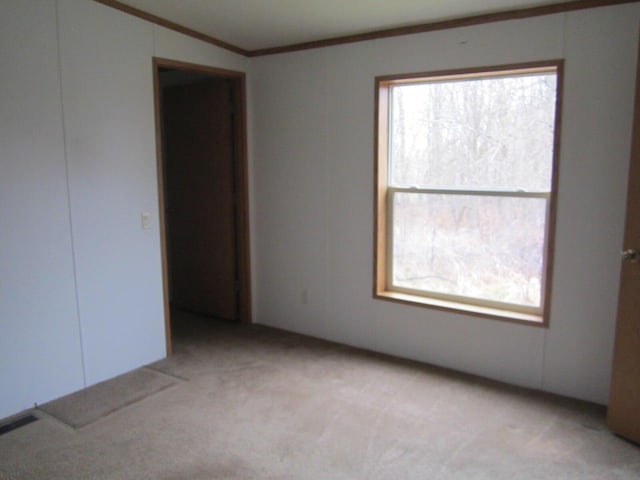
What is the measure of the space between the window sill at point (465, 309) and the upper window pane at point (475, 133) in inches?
32.7

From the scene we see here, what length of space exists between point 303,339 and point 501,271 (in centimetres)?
169

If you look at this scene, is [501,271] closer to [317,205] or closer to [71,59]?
[317,205]

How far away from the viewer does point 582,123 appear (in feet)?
9.47

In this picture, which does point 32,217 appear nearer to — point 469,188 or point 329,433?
point 329,433

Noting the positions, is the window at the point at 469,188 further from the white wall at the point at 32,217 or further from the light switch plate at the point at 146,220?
the white wall at the point at 32,217

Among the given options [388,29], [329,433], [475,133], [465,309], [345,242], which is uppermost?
[388,29]

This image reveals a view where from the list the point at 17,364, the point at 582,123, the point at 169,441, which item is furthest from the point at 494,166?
the point at 17,364

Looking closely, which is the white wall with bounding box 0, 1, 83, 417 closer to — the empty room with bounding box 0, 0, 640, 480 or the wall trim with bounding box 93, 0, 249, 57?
the empty room with bounding box 0, 0, 640, 480

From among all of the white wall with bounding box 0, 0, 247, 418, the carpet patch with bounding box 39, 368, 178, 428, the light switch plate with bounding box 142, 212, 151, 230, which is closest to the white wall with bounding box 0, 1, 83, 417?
the white wall with bounding box 0, 0, 247, 418

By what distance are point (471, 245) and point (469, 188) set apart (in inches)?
15.6

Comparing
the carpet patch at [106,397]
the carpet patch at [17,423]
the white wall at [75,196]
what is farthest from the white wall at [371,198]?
the carpet patch at [17,423]

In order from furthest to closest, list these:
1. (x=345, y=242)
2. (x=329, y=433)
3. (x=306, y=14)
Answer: (x=345, y=242) < (x=306, y=14) < (x=329, y=433)

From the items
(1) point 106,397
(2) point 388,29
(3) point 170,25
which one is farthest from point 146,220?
(2) point 388,29

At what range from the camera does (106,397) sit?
10.2 feet
